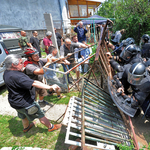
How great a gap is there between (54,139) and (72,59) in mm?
2605

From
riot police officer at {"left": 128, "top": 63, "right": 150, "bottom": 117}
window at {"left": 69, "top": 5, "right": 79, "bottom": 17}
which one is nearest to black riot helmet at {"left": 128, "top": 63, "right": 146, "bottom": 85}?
riot police officer at {"left": 128, "top": 63, "right": 150, "bottom": 117}

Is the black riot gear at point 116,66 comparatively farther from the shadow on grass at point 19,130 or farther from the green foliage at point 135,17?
the green foliage at point 135,17

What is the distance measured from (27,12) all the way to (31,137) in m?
12.0

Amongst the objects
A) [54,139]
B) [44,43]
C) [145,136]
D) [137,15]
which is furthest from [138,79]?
[137,15]

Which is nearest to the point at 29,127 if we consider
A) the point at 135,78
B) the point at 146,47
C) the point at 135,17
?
the point at 135,78

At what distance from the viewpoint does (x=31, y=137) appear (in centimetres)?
243

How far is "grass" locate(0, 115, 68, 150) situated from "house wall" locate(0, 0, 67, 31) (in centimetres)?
1064

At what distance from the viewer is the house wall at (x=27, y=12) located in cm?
955

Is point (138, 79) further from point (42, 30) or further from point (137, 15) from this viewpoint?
point (42, 30)

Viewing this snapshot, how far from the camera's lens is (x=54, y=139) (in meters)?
2.31

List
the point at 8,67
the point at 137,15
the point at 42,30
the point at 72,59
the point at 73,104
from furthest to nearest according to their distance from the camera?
1. the point at 42,30
2. the point at 137,15
3. the point at 72,59
4. the point at 73,104
5. the point at 8,67

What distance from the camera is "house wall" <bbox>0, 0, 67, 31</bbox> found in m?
9.55

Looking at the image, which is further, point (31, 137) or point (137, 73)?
point (31, 137)

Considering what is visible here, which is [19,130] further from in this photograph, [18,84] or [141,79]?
[141,79]
